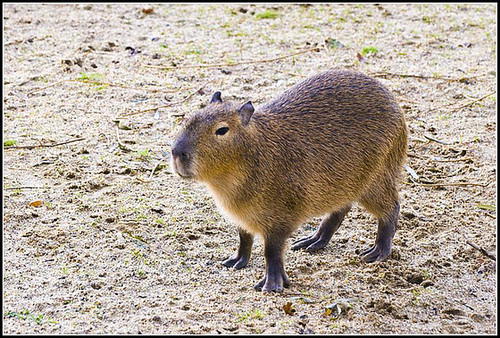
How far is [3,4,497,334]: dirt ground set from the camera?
13.4 feet

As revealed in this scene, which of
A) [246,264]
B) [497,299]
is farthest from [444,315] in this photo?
[246,264]

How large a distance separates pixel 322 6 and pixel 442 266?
5.76 metres

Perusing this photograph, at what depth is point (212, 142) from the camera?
410 centimetres

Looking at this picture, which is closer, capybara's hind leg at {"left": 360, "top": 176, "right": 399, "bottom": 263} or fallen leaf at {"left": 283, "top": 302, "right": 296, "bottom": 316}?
fallen leaf at {"left": 283, "top": 302, "right": 296, "bottom": 316}

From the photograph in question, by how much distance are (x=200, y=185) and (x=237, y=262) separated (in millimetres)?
1139

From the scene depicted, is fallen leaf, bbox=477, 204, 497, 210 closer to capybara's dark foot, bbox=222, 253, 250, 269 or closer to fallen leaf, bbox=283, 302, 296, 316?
capybara's dark foot, bbox=222, 253, 250, 269

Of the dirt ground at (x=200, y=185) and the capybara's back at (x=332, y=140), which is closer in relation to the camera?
the dirt ground at (x=200, y=185)

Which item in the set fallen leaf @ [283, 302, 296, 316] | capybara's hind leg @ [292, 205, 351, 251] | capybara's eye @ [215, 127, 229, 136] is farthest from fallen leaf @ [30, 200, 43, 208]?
fallen leaf @ [283, 302, 296, 316]

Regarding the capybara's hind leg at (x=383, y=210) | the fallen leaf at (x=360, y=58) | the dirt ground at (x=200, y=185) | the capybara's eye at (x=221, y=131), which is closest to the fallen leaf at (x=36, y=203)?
the dirt ground at (x=200, y=185)

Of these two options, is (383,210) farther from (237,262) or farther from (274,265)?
(237,262)

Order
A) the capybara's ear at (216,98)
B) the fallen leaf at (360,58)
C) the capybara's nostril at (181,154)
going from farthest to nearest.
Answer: the fallen leaf at (360,58) < the capybara's ear at (216,98) < the capybara's nostril at (181,154)

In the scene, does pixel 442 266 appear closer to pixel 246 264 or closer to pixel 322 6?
pixel 246 264

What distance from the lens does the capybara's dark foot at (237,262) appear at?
15.1 ft

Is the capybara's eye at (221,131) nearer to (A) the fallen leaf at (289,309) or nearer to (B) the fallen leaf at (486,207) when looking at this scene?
(A) the fallen leaf at (289,309)
